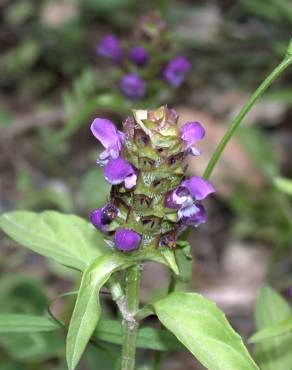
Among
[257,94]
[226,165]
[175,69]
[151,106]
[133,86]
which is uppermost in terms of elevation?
[257,94]

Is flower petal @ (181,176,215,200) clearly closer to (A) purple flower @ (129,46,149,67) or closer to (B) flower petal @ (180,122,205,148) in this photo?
(B) flower petal @ (180,122,205,148)

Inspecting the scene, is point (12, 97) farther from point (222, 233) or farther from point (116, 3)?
point (222, 233)

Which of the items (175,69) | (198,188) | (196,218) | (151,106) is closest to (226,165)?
(151,106)

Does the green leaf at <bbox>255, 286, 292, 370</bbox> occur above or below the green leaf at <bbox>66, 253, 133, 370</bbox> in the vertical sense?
below

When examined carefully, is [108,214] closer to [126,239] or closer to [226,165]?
[126,239]

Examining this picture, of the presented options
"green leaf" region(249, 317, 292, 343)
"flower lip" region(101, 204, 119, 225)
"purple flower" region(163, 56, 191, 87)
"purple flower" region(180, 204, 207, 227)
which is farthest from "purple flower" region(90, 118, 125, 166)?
"purple flower" region(163, 56, 191, 87)

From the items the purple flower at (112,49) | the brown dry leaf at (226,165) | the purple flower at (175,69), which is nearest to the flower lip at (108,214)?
the purple flower at (175,69)
